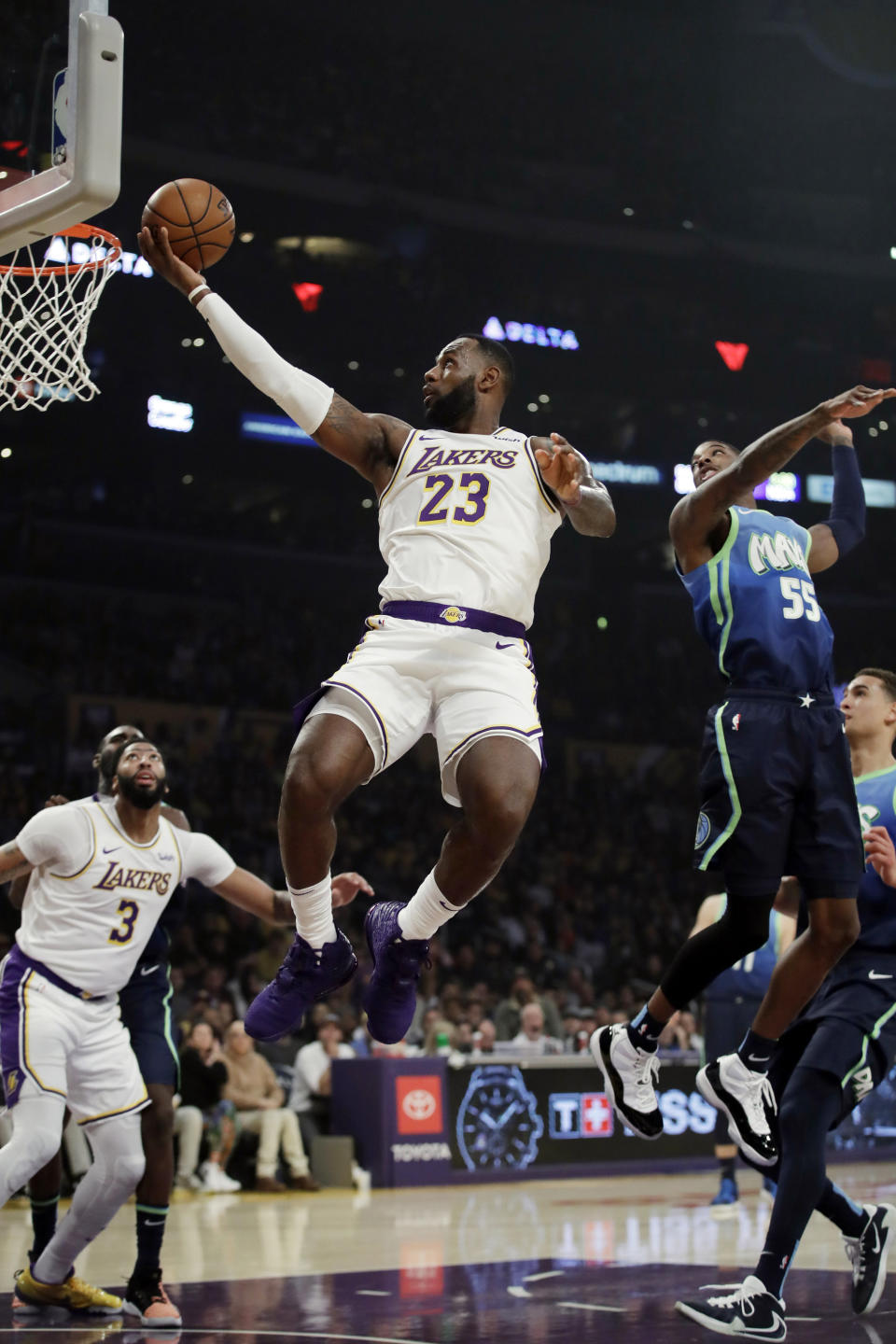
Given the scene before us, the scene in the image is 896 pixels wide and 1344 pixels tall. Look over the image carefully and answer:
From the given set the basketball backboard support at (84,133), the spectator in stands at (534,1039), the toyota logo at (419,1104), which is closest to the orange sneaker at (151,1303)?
the basketball backboard support at (84,133)

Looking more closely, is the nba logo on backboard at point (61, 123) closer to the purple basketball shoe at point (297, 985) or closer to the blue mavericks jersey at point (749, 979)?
the purple basketball shoe at point (297, 985)

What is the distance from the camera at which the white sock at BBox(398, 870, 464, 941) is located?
493cm

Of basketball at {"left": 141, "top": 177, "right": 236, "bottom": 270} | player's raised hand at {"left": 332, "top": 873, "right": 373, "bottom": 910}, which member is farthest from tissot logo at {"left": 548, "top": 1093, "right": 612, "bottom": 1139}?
basketball at {"left": 141, "top": 177, "right": 236, "bottom": 270}

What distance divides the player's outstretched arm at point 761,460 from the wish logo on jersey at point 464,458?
73cm

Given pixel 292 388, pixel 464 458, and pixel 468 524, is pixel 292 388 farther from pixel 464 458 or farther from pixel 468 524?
pixel 468 524

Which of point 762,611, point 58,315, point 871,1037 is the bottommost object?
point 871,1037

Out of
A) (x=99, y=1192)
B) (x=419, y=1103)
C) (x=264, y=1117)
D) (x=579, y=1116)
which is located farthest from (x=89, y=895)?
(x=579, y=1116)

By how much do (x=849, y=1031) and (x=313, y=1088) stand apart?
8.38 metres

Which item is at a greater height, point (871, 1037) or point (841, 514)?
point (841, 514)

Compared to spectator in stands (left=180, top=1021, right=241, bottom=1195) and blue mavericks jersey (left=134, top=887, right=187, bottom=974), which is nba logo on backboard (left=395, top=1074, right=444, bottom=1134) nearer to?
spectator in stands (left=180, top=1021, right=241, bottom=1195)

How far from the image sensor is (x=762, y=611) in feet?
18.8

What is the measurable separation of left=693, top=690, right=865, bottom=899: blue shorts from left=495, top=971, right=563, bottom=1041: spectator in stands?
11014mm

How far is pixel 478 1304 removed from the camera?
6805mm

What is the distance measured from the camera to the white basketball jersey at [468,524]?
5.04m
